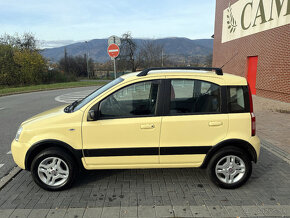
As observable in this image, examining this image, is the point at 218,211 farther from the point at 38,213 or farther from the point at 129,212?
the point at 38,213

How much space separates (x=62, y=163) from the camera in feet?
10.5

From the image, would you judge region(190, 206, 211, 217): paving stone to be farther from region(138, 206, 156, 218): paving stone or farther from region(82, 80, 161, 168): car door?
region(82, 80, 161, 168): car door

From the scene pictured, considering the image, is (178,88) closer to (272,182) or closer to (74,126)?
(74,126)

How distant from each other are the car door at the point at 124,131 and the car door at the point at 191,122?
7.0 inches

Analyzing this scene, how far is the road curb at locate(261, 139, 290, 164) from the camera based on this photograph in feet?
14.0

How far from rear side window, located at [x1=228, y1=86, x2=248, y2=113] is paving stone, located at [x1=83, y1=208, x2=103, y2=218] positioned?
2274 millimetres

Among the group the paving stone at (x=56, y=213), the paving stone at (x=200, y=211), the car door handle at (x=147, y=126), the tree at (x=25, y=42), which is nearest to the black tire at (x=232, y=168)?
the paving stone at (x=200, y=211)

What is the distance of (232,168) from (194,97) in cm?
121

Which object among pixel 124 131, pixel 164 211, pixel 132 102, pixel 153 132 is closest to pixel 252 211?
pixel 164 211

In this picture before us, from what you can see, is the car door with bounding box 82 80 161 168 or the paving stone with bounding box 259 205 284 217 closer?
the paving stone with bounding box 259 205 284 217

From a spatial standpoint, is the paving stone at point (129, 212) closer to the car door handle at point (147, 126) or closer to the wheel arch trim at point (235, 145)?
the car door handle at point (147, 126)

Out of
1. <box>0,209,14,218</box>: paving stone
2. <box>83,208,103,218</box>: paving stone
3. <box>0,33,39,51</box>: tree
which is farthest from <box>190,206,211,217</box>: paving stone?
<box>0,33,39,51</box>: tree

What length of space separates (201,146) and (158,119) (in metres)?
0.76

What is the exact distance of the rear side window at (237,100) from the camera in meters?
3.11
